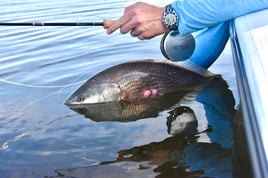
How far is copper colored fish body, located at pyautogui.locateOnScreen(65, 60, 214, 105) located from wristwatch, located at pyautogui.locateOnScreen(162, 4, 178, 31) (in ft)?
4.91

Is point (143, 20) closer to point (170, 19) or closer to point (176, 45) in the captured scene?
point (170, 19)

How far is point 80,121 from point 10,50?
4.02m

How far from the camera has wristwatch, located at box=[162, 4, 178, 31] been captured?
3.02m

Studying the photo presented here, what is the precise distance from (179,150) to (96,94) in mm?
1432

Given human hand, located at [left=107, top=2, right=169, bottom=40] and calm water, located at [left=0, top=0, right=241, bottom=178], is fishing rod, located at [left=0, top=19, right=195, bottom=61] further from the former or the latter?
human hand, located at [left=107, top=2, right=169, bottom=40]

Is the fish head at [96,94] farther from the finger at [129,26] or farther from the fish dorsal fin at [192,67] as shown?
the finger at [129,26]

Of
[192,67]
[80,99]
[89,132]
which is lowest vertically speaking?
[89,132]

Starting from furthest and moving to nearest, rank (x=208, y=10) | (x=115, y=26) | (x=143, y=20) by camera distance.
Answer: (x=115, y=26) < (x=143, y=20) < (x=208, y=10)

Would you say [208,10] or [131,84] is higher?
[208,10]

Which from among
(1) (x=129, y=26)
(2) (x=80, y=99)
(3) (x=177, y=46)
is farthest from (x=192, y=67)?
(1) (x=129, y=26)

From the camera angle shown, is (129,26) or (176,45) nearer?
(129,26)

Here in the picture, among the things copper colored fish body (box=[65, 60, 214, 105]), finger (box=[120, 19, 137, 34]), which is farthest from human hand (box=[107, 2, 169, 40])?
copper colored fish body (box=[65, 60, 214, 105])

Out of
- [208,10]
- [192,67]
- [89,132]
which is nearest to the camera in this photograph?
[208,10]

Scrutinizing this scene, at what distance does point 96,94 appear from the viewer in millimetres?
4504
